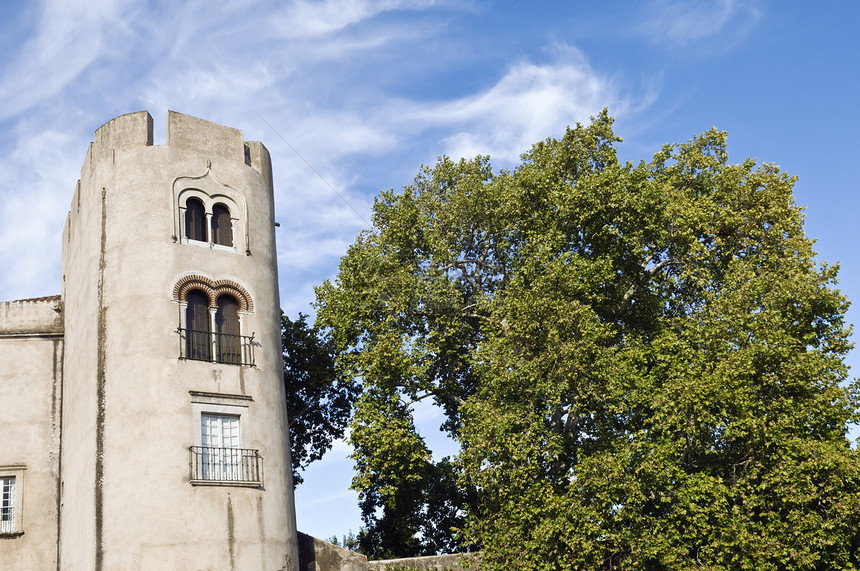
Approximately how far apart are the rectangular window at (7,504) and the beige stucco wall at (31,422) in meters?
0.19

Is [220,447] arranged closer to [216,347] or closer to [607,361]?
[216,347]

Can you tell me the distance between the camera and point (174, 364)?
23672 millimetres

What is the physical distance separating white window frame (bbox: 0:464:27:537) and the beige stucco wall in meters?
0.03

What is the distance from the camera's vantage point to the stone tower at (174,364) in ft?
73.3

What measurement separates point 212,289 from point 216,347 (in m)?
1.68

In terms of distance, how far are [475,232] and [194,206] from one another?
36.6ft

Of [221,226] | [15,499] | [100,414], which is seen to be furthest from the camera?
[221,226]

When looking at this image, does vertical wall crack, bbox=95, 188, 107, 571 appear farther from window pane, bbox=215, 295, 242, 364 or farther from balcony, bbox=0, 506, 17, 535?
balcony, bbox=0, 506, 17, 535

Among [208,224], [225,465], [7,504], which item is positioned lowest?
[225,465]

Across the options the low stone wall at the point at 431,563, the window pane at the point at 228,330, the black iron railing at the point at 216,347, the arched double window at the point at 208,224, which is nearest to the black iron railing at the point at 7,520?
the black iron railing at the point at 216,347

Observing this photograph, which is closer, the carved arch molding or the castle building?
the castle building

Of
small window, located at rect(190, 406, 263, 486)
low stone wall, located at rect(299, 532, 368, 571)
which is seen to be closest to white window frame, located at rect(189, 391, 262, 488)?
small window, located at rect(190, 406, 263, 486)

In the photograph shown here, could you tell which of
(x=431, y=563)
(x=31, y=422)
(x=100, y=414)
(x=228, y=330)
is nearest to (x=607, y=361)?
(x=431, y=563)

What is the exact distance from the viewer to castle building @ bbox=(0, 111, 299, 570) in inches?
883
